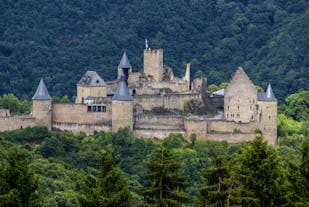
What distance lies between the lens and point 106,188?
67.9ft

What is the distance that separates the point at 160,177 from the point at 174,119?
90.5ft

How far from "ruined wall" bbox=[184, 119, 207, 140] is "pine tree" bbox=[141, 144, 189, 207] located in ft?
88.4

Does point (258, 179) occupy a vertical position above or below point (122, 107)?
below

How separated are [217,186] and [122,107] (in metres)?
25.8

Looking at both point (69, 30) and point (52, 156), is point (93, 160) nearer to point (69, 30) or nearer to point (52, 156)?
point (52, 156)

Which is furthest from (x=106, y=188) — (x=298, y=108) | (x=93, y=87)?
(x=298, y=108)

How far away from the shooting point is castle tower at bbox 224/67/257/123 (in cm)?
4797

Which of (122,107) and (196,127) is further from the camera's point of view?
(196,127)

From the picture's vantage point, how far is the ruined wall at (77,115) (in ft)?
157

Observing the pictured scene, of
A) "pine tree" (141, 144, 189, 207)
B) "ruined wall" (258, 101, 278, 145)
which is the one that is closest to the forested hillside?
"ruined wall" (258, 101, 278, 145)

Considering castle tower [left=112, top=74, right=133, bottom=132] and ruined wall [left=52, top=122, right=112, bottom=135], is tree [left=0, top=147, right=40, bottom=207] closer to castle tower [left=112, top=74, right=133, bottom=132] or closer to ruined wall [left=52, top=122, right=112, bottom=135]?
castle tower [left=112, top=74, right=133, bottom=132]

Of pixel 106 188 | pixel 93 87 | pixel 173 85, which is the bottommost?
pixel 106 188

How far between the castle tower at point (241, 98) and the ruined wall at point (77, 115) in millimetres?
5729

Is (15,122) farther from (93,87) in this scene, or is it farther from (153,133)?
(153,133)
